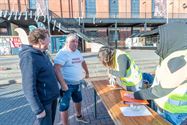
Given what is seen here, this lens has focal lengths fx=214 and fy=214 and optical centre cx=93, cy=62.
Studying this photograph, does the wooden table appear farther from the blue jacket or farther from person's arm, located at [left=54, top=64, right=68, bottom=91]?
the blue jacket

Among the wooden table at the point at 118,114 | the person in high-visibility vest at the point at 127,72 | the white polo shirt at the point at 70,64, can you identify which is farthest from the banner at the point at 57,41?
the person in high-visibility vest at the point at 127,72

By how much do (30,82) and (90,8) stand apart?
26695 millimetres

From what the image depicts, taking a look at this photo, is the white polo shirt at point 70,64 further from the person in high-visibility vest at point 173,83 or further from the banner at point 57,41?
the banner at point 57,41

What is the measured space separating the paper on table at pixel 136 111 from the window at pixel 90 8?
26.0 meters

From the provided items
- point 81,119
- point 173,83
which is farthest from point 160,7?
point 173,83

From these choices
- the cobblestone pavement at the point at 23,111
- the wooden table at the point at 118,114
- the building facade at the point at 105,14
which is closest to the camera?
the wooden table at the point at 118,114

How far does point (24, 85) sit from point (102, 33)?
26.1m

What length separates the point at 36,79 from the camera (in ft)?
7.88

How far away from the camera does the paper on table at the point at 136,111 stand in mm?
2295

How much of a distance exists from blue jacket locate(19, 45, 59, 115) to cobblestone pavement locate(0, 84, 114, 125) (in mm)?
1745

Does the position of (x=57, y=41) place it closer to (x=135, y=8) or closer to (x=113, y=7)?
(x=113, y=7)

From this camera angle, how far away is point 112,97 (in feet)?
9.76

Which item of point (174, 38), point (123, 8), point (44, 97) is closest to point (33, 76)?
point (44, 97)

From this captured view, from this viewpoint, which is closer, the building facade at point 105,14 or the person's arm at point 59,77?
the person's arm at point 59,77
